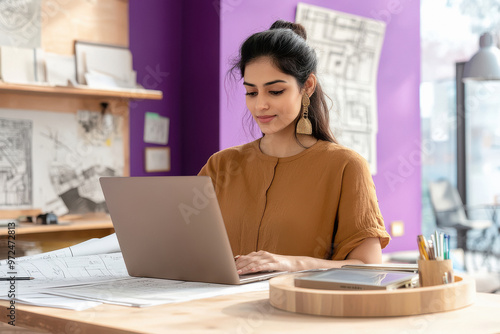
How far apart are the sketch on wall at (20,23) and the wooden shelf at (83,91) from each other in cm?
29

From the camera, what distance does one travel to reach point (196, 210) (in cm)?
134

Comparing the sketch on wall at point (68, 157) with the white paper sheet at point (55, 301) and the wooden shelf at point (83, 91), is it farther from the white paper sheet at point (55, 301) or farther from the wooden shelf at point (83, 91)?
the white paper sheet at point (55, 301)

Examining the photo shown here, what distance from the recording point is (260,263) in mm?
1497

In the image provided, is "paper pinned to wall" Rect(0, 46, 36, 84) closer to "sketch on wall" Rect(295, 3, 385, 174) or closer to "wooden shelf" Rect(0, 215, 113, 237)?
"wooden shelf" Rect(0, 215, 113, 237)

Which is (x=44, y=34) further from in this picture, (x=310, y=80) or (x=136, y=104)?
(x=310, y=80)

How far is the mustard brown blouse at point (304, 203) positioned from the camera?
6.08 feet

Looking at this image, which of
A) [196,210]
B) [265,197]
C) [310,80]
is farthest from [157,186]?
[310,80]

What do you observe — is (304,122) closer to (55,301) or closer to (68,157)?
(55,301)

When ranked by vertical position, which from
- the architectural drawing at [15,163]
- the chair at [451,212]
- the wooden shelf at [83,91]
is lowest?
the chair at [451,212]

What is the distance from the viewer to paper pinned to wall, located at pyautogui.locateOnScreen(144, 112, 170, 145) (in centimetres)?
414

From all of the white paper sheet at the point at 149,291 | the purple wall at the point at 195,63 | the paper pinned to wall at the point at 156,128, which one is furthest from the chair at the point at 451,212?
the white paper sheet at the point at 149,291

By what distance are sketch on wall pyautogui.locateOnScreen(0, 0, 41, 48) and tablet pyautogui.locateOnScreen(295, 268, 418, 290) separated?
2.89 meters

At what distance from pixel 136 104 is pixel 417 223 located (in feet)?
7.86

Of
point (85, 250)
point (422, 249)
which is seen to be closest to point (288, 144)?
point (85, 250)
